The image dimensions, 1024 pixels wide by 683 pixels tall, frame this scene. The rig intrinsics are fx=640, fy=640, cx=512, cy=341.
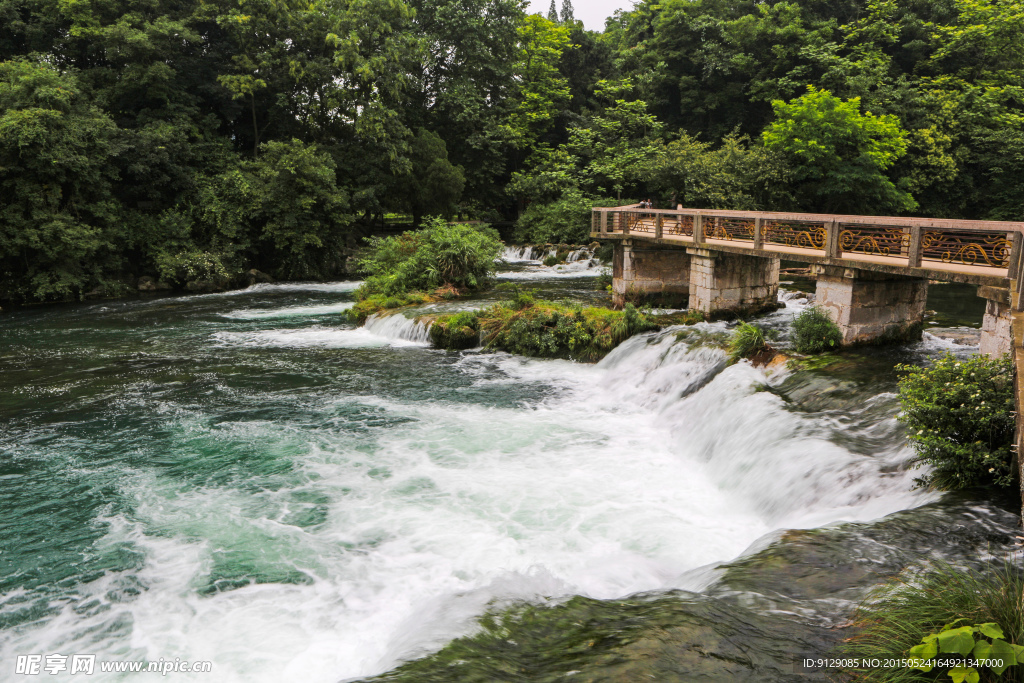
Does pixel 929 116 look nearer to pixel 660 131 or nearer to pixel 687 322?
pixel 660 131

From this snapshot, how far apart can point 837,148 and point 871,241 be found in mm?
25380

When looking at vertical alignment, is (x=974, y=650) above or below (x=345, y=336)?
above

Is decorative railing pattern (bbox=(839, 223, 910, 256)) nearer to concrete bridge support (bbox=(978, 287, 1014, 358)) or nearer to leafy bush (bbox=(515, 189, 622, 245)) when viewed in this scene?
concrete bridge support (bbox=(978, 287, 1014, 358))

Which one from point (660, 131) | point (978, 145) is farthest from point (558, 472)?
point (978, 145)

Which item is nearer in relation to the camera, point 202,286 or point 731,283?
point 731,283

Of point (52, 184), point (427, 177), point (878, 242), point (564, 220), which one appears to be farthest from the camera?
point (427, 177)

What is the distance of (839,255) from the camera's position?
13961mm

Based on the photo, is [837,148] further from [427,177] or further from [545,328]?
[545,328]

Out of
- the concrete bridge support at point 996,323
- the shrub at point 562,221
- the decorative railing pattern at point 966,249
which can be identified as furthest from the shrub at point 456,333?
the shrub at point 562,221

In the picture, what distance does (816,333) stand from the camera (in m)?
14.2

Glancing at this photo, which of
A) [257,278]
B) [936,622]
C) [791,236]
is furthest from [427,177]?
[936,622]

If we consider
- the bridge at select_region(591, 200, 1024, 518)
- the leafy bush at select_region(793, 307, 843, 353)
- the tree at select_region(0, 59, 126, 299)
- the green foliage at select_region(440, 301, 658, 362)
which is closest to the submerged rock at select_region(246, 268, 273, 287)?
the tree at select_region(0, 59, 126, 299)

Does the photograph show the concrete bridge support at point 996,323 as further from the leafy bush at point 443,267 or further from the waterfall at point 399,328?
the leafy bush at point 443,267

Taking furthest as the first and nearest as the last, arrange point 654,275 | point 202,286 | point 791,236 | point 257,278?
point 257,278 → point 202,286 → point 654,275 → point 791,236
